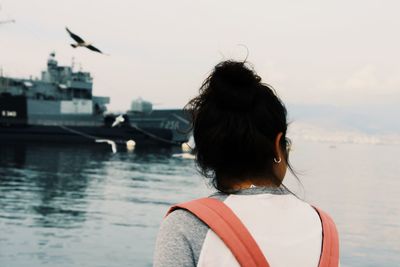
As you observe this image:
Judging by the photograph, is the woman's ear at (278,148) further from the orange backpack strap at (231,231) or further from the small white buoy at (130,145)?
the small white buoy at (130,145)

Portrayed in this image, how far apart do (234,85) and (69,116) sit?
269 ft

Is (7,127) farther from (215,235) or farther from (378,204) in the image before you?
(215,235)

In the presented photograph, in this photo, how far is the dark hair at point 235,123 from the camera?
1.61 metres

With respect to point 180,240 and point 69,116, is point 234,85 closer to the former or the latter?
point 180,240

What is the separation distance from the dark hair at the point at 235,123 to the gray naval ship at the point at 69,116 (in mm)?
71959

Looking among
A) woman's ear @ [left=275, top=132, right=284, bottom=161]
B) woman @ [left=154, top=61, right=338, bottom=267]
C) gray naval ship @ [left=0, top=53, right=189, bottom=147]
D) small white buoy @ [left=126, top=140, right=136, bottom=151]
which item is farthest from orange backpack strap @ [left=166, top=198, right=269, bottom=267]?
small white buoy @ [left=126, top=140, right=136, bottom=151]

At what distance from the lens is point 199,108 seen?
5.41ft

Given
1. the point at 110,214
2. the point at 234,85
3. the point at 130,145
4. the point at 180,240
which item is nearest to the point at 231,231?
the point at 180,240

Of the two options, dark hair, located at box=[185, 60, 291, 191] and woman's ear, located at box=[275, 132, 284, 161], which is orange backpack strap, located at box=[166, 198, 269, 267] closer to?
dark hair, located at box=[185, 60, 291, 191]

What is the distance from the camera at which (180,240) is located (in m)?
1.46

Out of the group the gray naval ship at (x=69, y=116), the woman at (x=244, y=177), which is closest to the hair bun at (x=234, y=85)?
the woman at (x=244, y=177)

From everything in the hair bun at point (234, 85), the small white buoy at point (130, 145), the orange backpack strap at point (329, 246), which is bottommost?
the small white buoy at point (130, 145)

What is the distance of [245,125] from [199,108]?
0.14 meters

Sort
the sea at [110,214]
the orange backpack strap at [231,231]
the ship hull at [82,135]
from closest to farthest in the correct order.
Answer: the orange backpack strap at [231,231] → the sea at [110,214] → the ship hull at [82,135]
